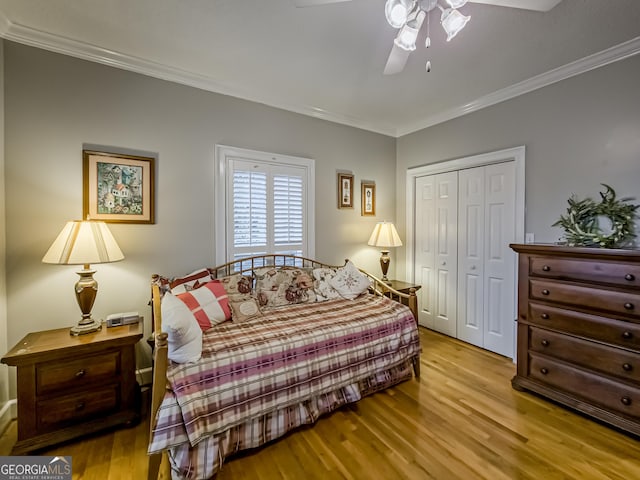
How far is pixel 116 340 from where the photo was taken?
1.82 m

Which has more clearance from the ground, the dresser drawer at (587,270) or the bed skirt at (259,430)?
the dresser drawer at (587,270)

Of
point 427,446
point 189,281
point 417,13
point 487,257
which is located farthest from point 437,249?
point 189,281

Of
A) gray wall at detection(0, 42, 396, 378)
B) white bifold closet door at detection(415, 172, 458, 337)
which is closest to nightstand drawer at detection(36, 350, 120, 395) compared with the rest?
gray wall at detection(0, 42, 396, 378)

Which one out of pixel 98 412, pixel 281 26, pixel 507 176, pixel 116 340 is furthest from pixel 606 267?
pixel 98 412

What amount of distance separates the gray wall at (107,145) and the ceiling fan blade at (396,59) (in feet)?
4.71

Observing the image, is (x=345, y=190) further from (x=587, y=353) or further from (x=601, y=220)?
(x=587, y=353)

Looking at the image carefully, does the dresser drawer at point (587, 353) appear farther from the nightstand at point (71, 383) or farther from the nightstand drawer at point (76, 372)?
the nightstand drawer at point (76, 372)

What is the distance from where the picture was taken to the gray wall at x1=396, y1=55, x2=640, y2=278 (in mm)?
2137

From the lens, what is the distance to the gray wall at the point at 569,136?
7.01ft

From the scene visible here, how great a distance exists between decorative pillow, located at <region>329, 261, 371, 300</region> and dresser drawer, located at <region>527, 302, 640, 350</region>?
1333 mm

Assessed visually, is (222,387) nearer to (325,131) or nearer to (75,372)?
(75,372)

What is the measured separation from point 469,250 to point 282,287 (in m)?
2.07

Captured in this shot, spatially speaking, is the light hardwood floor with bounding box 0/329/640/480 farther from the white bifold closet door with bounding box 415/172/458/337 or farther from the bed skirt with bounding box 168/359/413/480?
the white bifold closet door with bounding box 415/172/458/337

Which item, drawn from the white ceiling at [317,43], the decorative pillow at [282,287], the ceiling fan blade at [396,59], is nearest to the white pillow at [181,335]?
the decorative pillow at [282,287]
